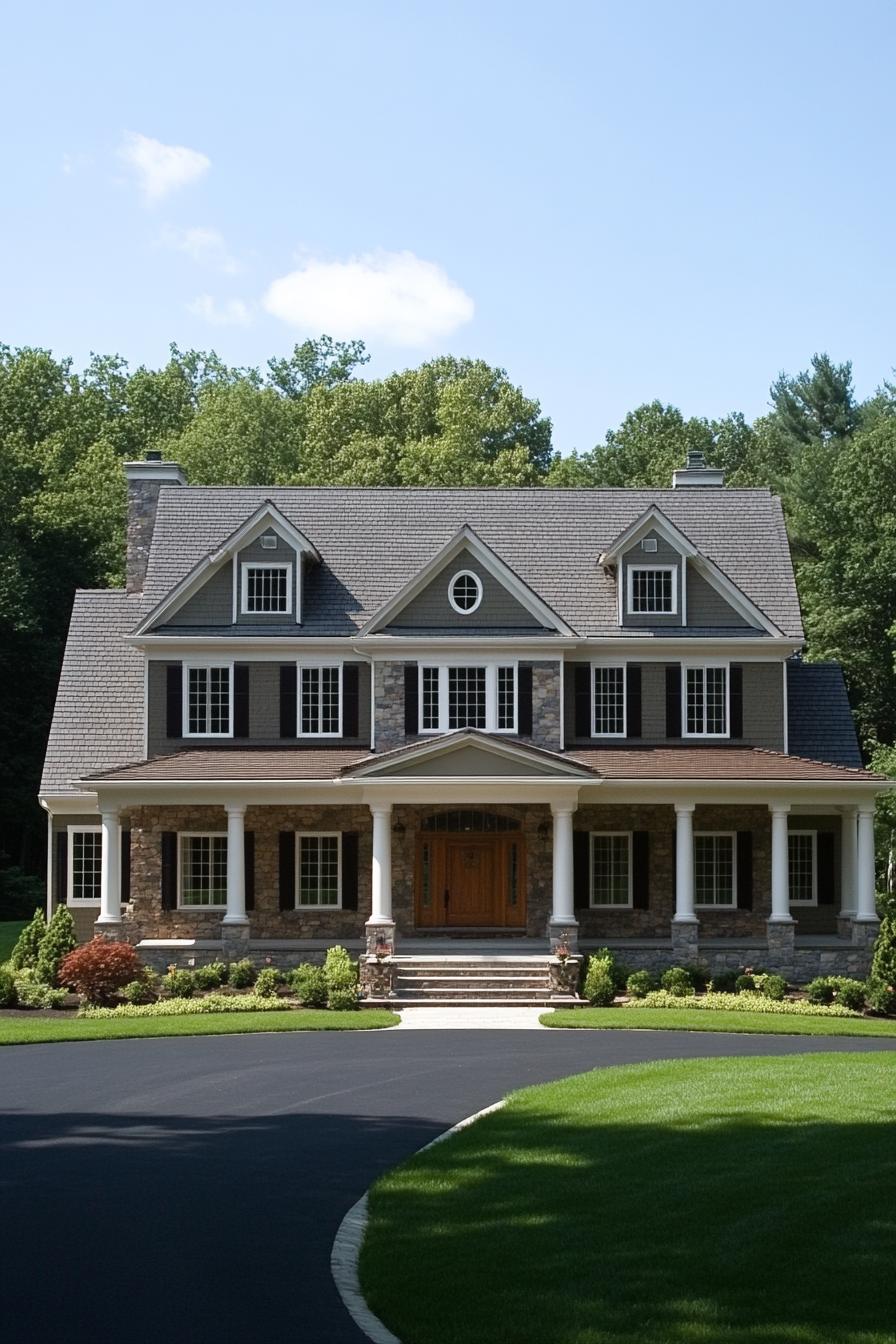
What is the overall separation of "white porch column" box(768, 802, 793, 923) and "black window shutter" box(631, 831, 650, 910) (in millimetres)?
2901

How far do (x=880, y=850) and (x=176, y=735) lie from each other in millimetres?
19249

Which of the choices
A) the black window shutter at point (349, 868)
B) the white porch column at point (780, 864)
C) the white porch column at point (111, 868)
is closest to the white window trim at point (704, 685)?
the white porch column at point (780, 864)

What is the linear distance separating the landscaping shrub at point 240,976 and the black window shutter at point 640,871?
340 inches

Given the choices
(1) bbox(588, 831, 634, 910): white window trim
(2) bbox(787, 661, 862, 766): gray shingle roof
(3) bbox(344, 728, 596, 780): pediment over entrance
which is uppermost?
(2) bbox(787, 661, 862, 766): gray shingle roof

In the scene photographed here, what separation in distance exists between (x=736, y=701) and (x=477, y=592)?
6.08 m

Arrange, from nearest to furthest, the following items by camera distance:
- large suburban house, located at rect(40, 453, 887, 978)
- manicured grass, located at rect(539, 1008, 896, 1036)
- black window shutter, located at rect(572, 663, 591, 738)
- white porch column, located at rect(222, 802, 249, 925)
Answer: manicured grass, located at rect(539, 1008, 896, 1036), white porch column, located at rect(222, 802, 249, 925), large suburban house, located at rect(40, 453, 887, 978), black window shutter, located at rect(572, 663, 591, 738)

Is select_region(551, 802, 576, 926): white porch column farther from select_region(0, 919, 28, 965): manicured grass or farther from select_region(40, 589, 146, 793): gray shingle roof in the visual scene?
select_region(0, 919, 28, 965): manicured grass

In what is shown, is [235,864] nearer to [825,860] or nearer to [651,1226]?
[825,860]

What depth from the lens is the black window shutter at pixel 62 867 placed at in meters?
37.5

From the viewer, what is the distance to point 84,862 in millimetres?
37562

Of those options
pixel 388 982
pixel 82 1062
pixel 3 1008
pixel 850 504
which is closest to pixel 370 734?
pixel 388 982

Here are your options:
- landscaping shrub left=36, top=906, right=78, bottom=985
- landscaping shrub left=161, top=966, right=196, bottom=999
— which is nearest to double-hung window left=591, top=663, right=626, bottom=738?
landscaping shrub left=161, top=966, right=196, bottom=999

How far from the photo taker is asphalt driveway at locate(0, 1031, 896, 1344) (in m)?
10.7

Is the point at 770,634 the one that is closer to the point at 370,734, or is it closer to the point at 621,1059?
the point at 370,734
